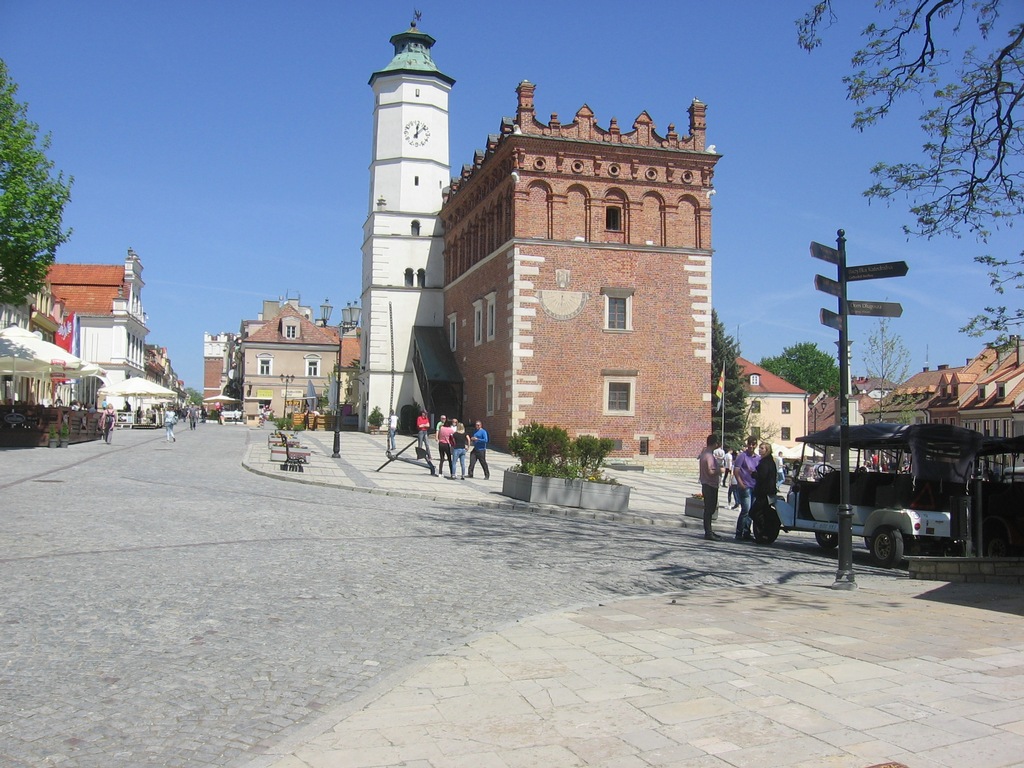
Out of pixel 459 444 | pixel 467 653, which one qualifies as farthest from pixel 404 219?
pixel 467 653

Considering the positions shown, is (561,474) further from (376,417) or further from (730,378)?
(730,378)

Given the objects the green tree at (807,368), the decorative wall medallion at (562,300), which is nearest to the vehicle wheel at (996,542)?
the decorative wall medallion at (562,300)

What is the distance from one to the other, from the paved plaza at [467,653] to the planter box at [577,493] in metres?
5.20

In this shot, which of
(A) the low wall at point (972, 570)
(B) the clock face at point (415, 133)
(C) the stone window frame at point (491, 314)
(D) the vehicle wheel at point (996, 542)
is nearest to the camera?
(A) the low wall at point (972, 570)

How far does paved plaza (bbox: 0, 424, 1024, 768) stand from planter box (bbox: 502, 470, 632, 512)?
5199 millimetres

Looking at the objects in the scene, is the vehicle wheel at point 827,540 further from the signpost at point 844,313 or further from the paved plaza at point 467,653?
the signpost at point 844,313

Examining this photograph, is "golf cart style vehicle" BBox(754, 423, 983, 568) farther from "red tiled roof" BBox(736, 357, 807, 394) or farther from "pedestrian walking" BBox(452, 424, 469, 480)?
"red tiled roof" BBox(736, 357, 807, 394)

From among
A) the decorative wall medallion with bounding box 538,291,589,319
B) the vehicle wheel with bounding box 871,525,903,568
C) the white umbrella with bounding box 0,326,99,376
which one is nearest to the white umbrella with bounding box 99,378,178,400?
the white umbrella with bounding box 0,326,99,376

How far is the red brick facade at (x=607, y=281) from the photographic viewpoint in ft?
122

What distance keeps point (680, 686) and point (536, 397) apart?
31.4 metres

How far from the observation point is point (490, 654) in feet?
21.8

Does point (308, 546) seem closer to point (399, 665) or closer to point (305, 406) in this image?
point (399, 665)

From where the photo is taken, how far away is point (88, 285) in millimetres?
69812

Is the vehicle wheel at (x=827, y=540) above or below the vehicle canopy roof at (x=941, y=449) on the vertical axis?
below
